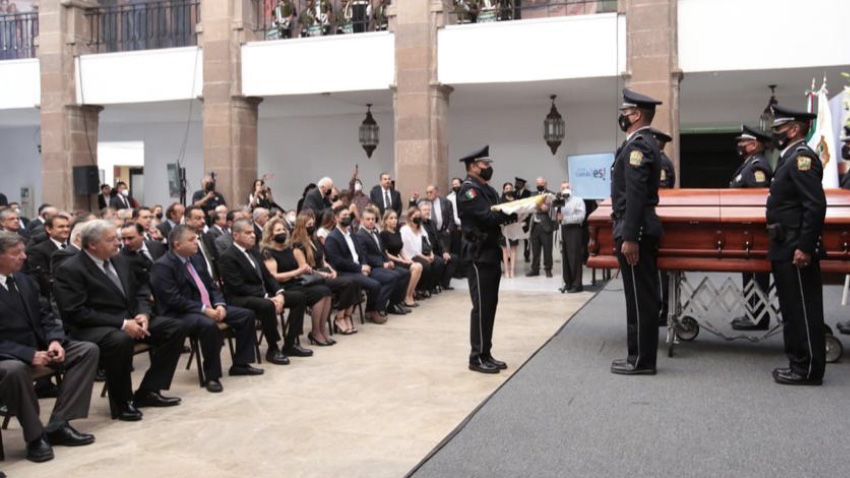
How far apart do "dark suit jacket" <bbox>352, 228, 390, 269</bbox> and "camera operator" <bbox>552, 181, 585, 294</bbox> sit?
3129 millimetres

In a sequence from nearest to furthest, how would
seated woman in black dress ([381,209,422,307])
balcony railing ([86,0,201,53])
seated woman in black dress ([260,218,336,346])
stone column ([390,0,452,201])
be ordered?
seated woman in black dress ([260,218,336,346])
seated woman in black dress ([381,209,422,307])
stone column ([390,0,452,201])
balcony railing ([86,0,201,53])

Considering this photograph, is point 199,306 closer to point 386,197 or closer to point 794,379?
point 794,379

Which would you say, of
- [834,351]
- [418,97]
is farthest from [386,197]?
[834,351]

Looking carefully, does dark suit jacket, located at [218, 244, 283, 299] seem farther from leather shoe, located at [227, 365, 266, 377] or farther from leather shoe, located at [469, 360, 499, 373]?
leather shoe, located at [469, 360, 499, 373]

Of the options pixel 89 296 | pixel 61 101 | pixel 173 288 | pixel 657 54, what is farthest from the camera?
pixel 61 101

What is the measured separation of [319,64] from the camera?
1479 centimetres

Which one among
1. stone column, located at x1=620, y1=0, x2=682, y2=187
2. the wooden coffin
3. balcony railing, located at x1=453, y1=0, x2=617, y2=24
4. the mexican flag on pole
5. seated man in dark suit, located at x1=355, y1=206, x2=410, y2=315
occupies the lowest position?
seated man in dark suit, located at x1=355, y1=206, x2=410, y2=315

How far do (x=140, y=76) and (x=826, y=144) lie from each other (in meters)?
12.3

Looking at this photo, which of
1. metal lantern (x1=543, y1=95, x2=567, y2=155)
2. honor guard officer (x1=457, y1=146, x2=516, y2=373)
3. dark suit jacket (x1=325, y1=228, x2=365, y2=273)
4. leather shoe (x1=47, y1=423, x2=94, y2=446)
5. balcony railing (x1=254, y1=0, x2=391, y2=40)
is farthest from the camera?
metal lantern (x1=543, y1=95, x2=567, y2=155)

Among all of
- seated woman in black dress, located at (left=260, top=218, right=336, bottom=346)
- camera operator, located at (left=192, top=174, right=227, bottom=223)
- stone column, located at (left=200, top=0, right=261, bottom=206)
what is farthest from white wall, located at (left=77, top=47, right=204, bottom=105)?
seated woman in black dress, located at (left=260, top=218, right=336, bottom=346)

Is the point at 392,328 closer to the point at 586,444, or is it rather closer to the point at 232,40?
the point at 586,444

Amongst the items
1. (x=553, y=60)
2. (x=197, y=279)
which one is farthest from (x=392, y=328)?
(x=553, y=60)

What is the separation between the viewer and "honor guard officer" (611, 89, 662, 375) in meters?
5.64

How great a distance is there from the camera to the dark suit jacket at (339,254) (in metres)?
8.79
